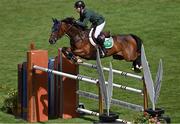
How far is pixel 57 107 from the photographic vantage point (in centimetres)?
1319

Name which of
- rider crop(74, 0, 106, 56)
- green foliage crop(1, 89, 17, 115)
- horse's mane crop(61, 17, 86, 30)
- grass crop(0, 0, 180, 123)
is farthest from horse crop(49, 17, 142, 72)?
green foliage crop(1, 89, 17, 115)

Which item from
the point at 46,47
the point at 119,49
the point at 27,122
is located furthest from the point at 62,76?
the point at 46,47

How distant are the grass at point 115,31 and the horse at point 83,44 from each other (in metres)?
1.13

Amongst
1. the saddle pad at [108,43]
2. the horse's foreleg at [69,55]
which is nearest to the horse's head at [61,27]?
the horse's foreleg at [69,55]

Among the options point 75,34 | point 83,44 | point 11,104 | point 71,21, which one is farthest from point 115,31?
point 11,104

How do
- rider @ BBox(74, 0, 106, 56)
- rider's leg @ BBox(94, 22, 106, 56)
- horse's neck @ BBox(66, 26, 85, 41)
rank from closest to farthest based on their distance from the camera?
rider @ BBox(74, 0, 106, 56) < horse's neck @ BBox(66, 26, 85, 41) < rider's leg @ BBox(94, 22, 106, 56)

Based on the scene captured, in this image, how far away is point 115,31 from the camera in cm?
2283

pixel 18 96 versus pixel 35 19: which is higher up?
pixel 35 19

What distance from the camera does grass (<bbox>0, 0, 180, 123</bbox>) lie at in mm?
15617

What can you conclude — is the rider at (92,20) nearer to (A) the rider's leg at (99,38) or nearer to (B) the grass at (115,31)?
(A) the rider's leg at (99,38)

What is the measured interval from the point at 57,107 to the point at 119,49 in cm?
265

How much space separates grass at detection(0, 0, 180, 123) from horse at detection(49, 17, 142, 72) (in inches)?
44.4

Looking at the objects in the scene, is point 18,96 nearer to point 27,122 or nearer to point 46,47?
point 27,122

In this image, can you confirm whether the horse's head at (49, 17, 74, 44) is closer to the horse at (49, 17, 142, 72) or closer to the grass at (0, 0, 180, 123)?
the horse at (49, 17, 142, 72)
